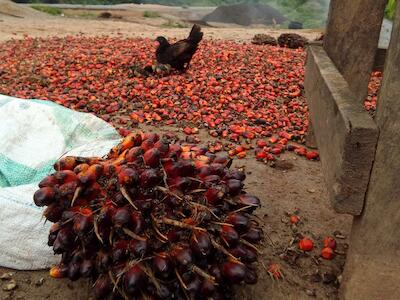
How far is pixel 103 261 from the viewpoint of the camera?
191 centimetres

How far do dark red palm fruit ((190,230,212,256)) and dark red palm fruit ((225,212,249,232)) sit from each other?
0.19 m

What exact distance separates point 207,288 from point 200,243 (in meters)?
0.19

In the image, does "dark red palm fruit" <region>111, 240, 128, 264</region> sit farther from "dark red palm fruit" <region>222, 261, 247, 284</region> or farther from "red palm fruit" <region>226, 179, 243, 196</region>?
"red palm fruit" <region>226, 179, 243, 196</region>

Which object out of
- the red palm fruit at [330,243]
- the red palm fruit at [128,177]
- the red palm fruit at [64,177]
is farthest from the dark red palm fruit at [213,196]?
the red palm fruit at [330,243]

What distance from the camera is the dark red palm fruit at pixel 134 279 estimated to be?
1814 mm

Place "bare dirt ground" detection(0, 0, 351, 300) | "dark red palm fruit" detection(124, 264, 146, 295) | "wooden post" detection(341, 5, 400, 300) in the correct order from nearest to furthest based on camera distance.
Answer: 1. "wooden post" detection(341, 5, 400, 300)
2. "dark red palm fruit" detection(124, 264, 146, 295)
3. "bare dirt ground" detection(0, 0, 351, 300)

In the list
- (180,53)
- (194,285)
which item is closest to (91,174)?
(194,285)

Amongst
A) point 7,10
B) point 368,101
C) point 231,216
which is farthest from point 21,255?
point 7,10

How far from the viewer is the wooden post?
1705mm

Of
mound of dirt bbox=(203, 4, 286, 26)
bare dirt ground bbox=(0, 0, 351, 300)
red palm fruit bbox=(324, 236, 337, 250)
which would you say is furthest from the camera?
mound of dirt bbox=(203, 4, 286, 26)

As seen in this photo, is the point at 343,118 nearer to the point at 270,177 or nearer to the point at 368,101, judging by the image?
the point at 270,177

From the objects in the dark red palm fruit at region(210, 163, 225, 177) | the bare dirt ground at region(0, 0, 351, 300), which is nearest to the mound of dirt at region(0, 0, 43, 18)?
the bare dirt ground at region(0, 0, 351, 300)

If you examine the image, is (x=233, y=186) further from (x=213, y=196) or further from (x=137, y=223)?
(x=137, y=223)

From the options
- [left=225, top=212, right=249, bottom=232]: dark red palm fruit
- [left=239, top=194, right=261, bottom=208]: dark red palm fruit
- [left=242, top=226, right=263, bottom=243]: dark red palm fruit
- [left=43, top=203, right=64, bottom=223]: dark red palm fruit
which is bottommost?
[left=242, top=226, right=263, bottom=243]: dark red palm fruit
